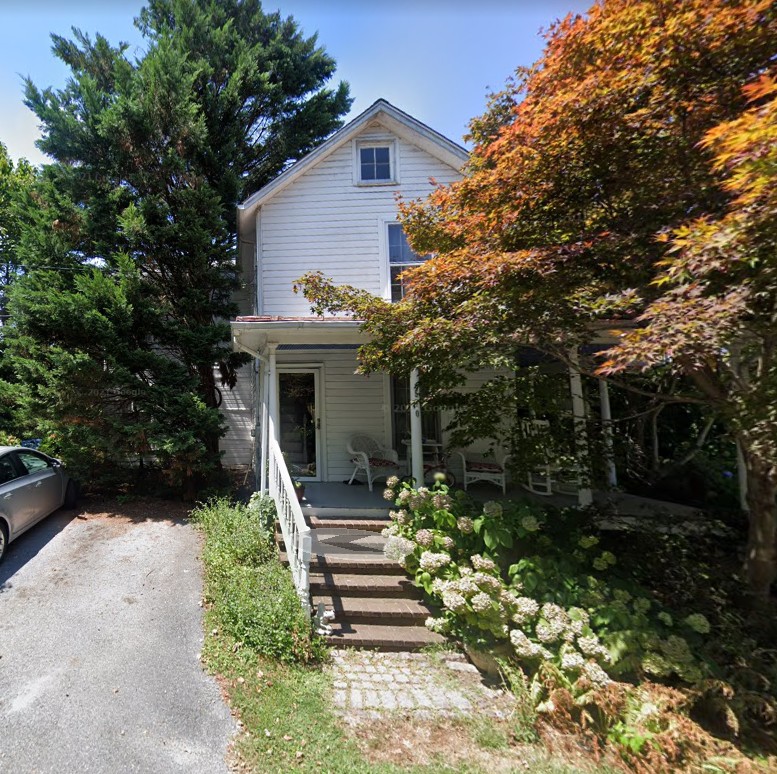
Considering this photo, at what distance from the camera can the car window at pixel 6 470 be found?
528 centimetres

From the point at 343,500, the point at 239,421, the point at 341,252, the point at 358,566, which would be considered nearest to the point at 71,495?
the point at 239,421

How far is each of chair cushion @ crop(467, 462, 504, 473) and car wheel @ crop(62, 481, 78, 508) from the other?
6.94 m

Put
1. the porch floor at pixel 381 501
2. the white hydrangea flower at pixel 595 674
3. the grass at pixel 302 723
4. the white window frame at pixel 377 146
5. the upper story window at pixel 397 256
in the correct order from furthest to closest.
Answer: the white window frame at pixel 377 146 → the upper story window at pixel 397 256 → the porch floor at pixel 381 501 → the white hydrangea flower at pixel 595 674 → the grass at pixel 302 723

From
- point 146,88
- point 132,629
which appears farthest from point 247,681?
point 146,88

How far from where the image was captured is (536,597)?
3.68 meters

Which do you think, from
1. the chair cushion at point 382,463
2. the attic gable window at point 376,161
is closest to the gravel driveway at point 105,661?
the chair cushion at point 382,463

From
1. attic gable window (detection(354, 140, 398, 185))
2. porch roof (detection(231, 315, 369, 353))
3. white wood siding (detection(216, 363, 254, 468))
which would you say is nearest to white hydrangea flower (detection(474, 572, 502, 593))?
porch roof (detection(231, 315, 369, 353))

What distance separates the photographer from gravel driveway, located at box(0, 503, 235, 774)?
2598 mm

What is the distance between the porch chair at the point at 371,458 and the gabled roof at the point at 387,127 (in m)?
5.29

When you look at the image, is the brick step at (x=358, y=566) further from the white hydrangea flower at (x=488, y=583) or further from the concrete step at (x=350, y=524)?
the white hydrangea flower at (x=488, y=583)

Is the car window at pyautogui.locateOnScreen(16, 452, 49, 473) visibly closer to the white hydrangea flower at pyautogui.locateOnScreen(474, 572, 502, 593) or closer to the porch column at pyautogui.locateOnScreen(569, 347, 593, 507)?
the white hydrangea flower at pyautogui.locateOnScreen(474, 572, 502, 593)

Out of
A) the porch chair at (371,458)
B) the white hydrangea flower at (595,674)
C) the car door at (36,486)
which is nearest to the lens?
the white hydrangea flower at (595,674)

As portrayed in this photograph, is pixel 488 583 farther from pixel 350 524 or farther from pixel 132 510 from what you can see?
pixel 132 510

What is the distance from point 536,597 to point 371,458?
4.34 m
